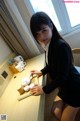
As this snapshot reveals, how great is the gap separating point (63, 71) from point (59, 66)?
4 cm

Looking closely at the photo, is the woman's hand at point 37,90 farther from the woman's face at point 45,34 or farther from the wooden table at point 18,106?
the woman's face at point 45,34

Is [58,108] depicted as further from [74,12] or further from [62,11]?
[74,12]

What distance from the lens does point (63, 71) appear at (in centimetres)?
116

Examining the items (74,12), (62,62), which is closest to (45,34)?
(62,62)

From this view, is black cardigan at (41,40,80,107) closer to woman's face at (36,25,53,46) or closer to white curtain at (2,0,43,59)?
woman's face at (36,25,53,46)

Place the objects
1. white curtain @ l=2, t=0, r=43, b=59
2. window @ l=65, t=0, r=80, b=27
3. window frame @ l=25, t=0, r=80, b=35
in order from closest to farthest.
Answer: white curtain @ l=2, t=0, r=43, b=59
window frame @ l=25, t=0, r=80, b=35
window @ l=65, t=0, r=80, b=27

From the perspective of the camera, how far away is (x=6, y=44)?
197 cm

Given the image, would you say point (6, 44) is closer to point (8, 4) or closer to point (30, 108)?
point (8, 4)

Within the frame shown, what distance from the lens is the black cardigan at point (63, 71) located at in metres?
1.15

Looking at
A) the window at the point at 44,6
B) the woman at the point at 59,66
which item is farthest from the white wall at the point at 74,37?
the woman at the point at 59,66

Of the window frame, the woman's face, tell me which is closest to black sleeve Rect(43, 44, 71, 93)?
the woman's face

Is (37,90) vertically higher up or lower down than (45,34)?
lower down

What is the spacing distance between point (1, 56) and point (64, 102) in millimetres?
848

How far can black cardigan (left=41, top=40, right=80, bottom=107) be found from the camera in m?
1.15
